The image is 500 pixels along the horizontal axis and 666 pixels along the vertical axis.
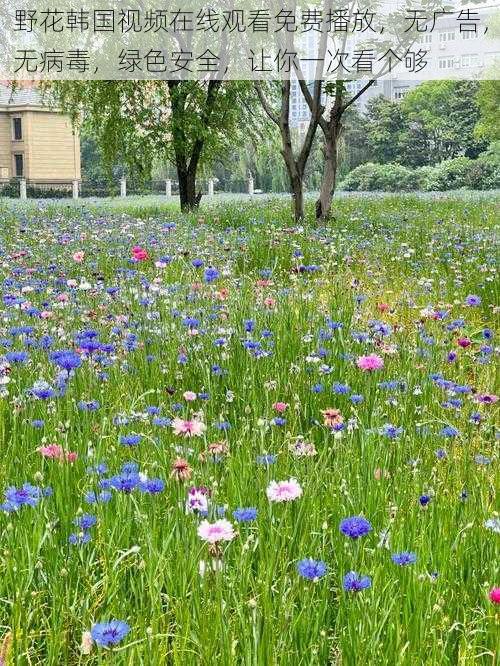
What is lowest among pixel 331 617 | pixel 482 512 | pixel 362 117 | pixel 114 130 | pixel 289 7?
pixel 331 617

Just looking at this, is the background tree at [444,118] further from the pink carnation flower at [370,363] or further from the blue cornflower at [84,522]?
the blue cornflower at [84,522]

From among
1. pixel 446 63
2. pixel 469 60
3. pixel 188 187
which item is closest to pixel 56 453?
pixel 188 187

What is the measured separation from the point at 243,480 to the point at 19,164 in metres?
60.3

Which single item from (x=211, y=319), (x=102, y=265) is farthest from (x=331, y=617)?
(x=102, y=265)

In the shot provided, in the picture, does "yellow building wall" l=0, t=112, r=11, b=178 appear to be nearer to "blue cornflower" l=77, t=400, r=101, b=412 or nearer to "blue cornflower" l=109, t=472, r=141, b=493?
"blue cornflower" l=77, t=400, r=101, b=412

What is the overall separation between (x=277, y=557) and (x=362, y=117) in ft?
239

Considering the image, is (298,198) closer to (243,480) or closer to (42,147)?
(243,480)

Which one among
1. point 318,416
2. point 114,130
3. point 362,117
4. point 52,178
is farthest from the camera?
point 362,117

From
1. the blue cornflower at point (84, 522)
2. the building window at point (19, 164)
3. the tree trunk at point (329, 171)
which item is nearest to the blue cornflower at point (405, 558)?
the blue cornflower at point (84, 522)

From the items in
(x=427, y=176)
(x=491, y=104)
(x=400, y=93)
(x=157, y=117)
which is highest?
(x=400, y=93)

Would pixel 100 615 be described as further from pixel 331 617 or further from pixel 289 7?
pixel 289 7

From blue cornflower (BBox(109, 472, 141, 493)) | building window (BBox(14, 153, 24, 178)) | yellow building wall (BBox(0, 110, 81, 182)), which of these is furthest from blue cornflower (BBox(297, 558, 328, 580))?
building window (BBox(14, 153, 24, 178))

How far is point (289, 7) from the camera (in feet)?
39.8

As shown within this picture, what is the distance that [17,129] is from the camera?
58.2 metres
